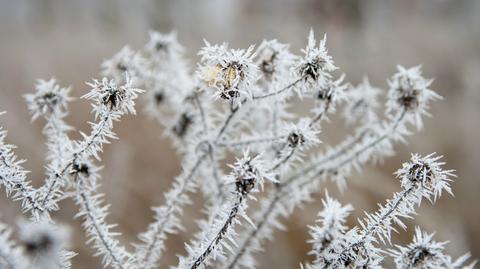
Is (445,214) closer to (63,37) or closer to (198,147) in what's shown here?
(198,147)

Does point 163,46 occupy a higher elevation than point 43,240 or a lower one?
higher

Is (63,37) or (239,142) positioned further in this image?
(63,37)

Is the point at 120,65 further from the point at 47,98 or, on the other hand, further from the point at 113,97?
the point at 113,97

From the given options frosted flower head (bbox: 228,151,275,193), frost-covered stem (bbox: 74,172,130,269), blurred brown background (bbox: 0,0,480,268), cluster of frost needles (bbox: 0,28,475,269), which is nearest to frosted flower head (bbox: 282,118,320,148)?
cluster of frost needles (bbox: 0,28,475,269)

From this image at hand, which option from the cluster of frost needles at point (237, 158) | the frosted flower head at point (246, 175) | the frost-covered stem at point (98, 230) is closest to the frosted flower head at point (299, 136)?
the cluster of frost needles at point (237, 158)

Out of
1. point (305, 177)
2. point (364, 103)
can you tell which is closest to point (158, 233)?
point (305, 177)

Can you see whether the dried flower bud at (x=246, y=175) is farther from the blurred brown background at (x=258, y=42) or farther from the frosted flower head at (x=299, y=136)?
the blurred brown background at (x=258, y=42)

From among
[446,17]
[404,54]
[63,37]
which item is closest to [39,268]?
[63,37]

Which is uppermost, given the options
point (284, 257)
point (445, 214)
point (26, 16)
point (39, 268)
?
point (26, 16)
